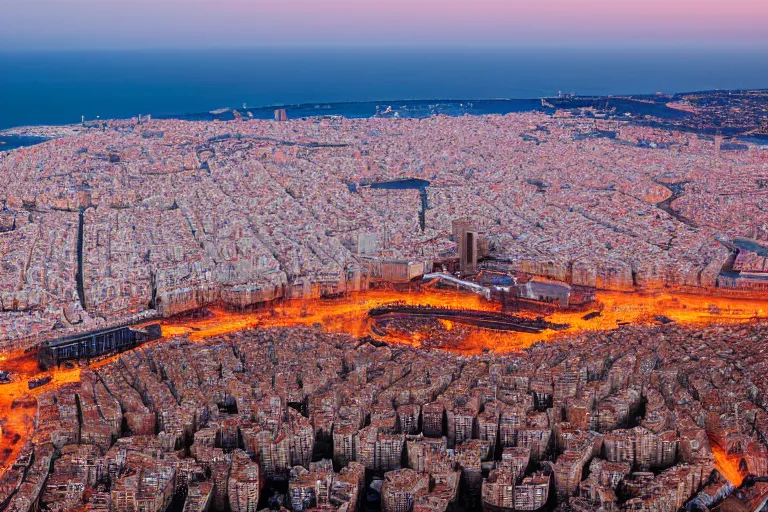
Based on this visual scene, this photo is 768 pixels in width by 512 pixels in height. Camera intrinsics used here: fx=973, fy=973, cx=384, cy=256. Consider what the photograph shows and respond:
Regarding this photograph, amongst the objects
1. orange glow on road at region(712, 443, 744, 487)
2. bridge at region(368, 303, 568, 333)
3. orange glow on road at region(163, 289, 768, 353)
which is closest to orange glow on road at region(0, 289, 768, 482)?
orange glow on road at region(163, 289, 768, 353)

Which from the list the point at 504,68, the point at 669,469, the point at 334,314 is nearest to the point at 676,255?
the point at 334,314

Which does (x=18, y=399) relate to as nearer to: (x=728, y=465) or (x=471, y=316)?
(x=471, y=316)

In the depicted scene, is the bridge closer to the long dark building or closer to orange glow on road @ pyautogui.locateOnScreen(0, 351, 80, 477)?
the long dark building

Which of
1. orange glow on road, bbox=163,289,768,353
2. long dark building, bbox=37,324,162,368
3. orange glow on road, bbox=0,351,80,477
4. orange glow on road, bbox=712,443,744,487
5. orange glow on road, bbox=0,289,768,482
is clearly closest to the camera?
orange glow on road, bbox=712,443,744,487

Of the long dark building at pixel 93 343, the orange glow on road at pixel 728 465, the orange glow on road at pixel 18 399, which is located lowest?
the orange glow on road at pixel 728 465

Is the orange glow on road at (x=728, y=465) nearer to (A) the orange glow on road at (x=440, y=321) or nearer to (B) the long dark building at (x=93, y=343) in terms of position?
(A) the orange glow on road at (x=440, y=321)

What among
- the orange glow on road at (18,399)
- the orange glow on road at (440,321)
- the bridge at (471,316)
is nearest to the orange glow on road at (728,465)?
the orange glow on road at (440,321)

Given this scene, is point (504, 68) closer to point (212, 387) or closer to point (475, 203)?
point (475, 203)

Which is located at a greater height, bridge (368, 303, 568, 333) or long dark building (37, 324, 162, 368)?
long dark building (37, 324, 162, 368)
